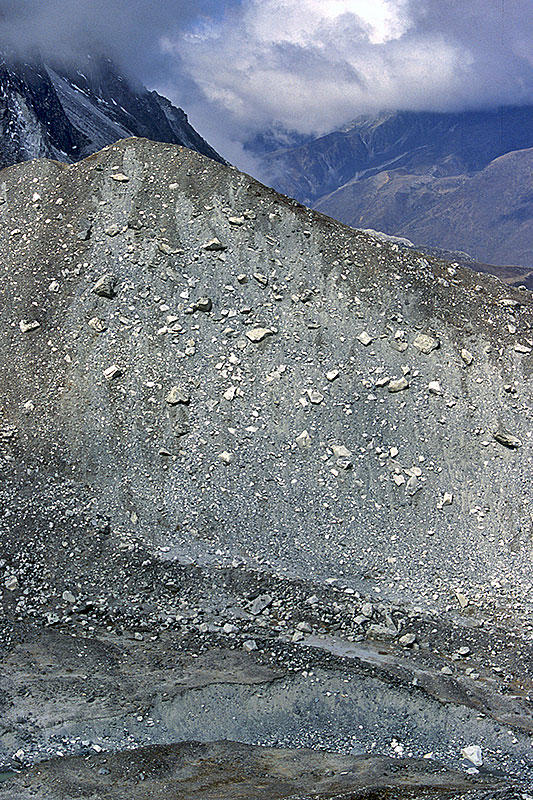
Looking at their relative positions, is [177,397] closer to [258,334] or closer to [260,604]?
[258,334]

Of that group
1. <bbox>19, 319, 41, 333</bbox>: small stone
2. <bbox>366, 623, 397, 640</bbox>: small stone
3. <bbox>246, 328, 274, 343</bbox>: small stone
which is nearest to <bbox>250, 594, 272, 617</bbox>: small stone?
<bbox>366, 623, 397, 640</bbox>: small stone

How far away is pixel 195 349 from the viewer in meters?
23.0

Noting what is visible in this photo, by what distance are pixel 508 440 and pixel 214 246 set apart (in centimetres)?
1364

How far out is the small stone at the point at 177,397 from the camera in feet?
71.9

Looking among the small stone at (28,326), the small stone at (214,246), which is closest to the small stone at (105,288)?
the small stone at (28,326)

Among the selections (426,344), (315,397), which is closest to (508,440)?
(426,344)

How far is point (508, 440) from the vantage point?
2173 centimetres

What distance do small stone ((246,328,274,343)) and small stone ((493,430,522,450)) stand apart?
29.9ft

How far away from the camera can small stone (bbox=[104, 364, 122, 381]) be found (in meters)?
22.5

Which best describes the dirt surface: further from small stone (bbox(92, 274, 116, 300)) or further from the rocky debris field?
small stone (bbox(92, 274, 116, 300))

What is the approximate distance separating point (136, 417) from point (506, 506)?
43.4 feet

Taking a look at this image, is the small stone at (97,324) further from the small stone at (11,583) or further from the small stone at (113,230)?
the small stone at (11,583)

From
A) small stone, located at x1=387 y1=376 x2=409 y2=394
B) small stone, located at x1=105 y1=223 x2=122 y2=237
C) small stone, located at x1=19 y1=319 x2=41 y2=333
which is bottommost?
small stone, located at x1=387 y1=376 x2=409 y2=394

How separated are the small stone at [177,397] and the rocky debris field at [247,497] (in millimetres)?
88
